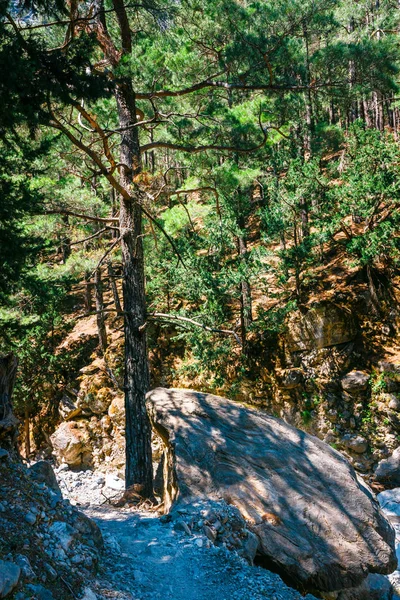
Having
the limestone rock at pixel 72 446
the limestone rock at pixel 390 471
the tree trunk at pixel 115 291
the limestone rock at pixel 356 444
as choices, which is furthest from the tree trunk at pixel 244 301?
the limestone rock at pixel 72 446

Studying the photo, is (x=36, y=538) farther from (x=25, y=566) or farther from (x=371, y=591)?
(x=371, y=591)

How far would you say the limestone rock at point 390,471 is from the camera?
10266 millimetres

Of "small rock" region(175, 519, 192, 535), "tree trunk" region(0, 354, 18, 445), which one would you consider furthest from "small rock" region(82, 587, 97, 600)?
"tree trunk" region(0, 354, 18, 445)

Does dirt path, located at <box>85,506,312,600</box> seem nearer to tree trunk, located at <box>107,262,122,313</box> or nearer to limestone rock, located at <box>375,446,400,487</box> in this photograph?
tree trunk, located at <box>107,262,122,313</box>

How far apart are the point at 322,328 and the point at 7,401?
31.2 feet

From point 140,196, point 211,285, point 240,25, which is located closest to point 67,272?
point 211,285

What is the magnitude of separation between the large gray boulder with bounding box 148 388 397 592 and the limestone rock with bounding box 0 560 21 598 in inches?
101

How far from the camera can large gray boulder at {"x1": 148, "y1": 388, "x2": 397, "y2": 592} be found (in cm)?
433

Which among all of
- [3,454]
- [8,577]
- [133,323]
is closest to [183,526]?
[3,454]

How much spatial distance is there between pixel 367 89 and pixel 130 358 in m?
9.21

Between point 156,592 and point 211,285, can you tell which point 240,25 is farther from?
point 156,592

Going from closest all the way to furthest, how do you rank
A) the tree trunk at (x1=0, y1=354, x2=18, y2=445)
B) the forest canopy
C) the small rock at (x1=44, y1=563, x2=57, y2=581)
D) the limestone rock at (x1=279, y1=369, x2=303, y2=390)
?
1. the small rock at (x1=44, y1=563, x2=57, y2=581)
2. the tree trunk at (x1=0, y1=354, x2=18, y2=445)
3. the forest canopy
4. the limestone rock at (x1=279, y1=369, x2=303, y2=390)

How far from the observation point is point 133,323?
21.1ft

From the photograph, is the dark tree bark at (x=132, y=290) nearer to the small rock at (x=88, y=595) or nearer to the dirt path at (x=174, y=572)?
the dirt path at (x=174, y=572)
